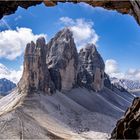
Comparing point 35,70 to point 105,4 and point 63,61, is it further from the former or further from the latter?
point 105,4

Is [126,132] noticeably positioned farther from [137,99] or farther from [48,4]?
[48,4]

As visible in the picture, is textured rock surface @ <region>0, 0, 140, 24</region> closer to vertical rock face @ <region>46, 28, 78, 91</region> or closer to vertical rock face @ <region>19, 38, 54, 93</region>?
vertical rock face @ <region>19, 38, 54, 93</region>

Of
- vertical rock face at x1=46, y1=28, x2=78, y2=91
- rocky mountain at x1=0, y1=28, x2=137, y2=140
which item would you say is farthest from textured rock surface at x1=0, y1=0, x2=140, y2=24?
vertical rock face at x1=46, y1=28, x2=78, y2=91

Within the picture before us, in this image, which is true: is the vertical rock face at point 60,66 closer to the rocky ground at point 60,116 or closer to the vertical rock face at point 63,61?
the vertical rock face at point 63,61

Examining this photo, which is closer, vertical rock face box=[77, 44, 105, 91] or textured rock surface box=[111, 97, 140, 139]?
textured rock surface box=[111, 97, 140, 139]

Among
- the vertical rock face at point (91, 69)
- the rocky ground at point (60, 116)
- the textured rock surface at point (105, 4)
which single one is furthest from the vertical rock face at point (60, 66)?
the textured rock surface at point (105, 4)

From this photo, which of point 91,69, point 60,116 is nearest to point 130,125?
point 60,116

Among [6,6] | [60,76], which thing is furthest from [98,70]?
[6,6]

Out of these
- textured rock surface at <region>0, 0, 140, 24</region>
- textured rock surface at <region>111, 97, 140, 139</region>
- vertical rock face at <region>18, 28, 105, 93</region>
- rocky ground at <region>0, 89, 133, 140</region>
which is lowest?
rocky ground at <region>0, 89, 133, 140</region>
